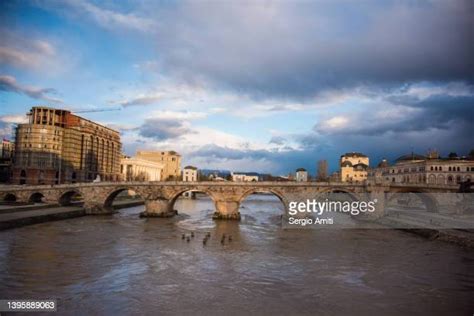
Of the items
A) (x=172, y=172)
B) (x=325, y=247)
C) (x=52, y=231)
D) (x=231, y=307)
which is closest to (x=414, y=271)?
(x=325, y=247)

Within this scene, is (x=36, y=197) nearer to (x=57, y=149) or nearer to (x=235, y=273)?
(x=57, y=149)

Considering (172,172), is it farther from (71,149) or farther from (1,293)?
(1,293)

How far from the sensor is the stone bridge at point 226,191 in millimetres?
43125

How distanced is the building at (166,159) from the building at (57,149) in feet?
153

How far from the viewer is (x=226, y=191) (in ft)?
144

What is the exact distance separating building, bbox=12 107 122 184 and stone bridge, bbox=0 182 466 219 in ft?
47.5

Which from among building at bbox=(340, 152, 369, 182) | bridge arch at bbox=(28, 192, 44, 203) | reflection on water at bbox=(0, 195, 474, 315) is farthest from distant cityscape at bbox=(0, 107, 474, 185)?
reflection on water at bbox=(0, 195, 474, 315)

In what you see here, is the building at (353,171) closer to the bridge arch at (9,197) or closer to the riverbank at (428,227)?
the riverbank at (428,227)

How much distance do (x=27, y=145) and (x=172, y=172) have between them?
68644mm

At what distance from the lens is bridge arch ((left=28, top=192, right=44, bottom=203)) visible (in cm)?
4829

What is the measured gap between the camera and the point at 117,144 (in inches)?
3730

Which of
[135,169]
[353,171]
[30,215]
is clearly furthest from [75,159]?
[353,171]

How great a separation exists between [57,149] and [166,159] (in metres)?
64.9

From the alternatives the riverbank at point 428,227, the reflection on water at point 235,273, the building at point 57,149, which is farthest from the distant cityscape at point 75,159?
the reflection on water at point 235,273
